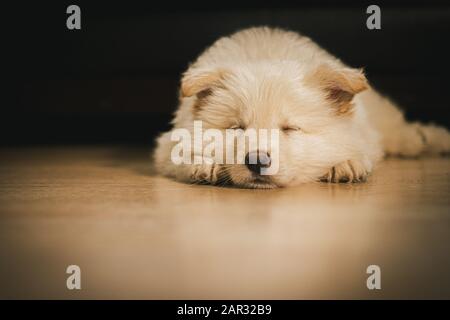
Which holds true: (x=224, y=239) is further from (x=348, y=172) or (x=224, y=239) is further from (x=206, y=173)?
(x=348, y=172)

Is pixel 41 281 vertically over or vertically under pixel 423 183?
under

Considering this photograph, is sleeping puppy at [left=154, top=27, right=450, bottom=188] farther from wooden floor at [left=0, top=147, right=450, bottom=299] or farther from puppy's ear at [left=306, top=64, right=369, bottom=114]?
wooden floor at [left=0, top=147, right=450, bottom=299]

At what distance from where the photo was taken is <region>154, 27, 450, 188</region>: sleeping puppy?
288cm

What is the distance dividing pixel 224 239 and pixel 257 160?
759 millimetres

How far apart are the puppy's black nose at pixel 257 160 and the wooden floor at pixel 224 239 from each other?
4.9 inches

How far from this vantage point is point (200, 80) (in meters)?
3.04

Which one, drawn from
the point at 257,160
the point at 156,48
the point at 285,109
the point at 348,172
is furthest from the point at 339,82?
the point at 156,48

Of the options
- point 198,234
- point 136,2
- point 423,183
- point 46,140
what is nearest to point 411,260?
point 198,234

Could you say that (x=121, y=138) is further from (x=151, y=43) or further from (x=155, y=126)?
(x=151, y=43)

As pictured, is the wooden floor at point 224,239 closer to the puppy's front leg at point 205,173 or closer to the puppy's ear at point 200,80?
the puppy's front leg at point 205,173

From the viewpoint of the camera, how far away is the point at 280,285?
1632 mm

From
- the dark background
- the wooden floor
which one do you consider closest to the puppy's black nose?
the wooden floor

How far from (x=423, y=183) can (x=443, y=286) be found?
1.48 meters

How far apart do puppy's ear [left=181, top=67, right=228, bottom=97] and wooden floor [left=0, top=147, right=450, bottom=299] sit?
461 millimetres
